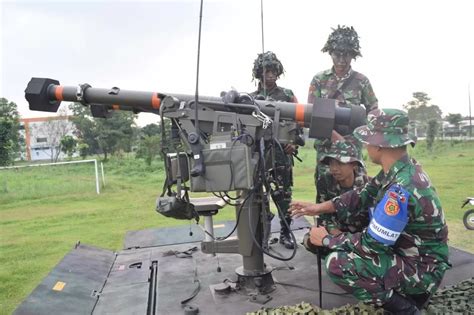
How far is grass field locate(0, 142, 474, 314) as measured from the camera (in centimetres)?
564

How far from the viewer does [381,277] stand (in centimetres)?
252

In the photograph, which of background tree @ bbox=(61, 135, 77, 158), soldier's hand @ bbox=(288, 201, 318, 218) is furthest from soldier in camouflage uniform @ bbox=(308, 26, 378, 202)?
background tree @ bbox=(61, 135, 77, 158)

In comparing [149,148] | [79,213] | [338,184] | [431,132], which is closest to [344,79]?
[338,184]

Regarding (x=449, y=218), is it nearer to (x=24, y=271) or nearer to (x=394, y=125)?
(x=394, y=125)

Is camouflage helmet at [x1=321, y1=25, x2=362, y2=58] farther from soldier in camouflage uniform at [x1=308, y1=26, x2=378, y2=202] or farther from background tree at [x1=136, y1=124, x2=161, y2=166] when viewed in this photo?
background tree at [x1=136, y1=124, x2=161, y2=166]

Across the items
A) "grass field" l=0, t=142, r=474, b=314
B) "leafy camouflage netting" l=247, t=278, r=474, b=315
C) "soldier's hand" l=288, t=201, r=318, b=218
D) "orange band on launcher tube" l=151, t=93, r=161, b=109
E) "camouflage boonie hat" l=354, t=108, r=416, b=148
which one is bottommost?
"grass field" l=0, t=142, r=474, b=314

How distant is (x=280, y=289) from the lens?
323 cm

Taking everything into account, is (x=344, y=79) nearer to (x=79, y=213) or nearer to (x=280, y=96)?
(x=280, y=96)

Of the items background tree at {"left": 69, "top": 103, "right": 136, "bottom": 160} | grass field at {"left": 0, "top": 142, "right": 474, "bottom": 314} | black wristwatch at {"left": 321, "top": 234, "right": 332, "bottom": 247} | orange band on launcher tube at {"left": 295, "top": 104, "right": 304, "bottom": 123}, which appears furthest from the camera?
background tree at {"left": 69, "top": 103, "right": 136, "bottom": 160}

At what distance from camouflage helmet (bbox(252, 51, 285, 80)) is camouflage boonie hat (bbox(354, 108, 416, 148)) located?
2014 mm

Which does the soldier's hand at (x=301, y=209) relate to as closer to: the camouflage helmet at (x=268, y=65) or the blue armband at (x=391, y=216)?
the blue armband at (x=391, y=216)

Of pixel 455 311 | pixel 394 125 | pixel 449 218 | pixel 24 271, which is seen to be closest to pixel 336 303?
pixel 455 311

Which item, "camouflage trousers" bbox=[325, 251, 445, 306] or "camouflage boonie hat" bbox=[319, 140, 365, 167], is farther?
"camouflage boonie hat" bbox=[319, 140, 365, 167]

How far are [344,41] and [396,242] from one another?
2.39 m
